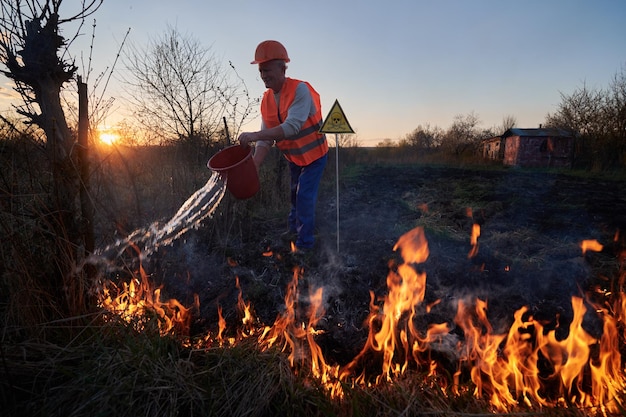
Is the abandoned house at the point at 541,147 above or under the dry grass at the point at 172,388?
above

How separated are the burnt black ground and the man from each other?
77 cm

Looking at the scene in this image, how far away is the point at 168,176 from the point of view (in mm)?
5270

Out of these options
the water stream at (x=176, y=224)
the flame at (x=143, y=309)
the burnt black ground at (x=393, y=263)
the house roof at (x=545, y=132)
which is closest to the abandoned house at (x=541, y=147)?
the house roof at (x=545, y=132)

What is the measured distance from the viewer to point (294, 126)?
147 inches

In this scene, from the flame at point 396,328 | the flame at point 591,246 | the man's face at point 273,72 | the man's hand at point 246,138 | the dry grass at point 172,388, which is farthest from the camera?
the flame at point 591,246

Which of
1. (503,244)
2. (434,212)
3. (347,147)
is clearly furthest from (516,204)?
(347,147)

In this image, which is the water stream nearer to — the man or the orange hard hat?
the man

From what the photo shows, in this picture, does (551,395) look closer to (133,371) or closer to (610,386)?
(610,386)

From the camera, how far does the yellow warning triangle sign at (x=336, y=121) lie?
4.54 metres

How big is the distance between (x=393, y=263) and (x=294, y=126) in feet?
6.56

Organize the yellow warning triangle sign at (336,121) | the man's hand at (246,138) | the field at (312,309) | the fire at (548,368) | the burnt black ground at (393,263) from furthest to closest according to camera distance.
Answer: the yellow warning triangle sign at (336,121) → the man's hand at (246,138) → the burnt black ground at (393,263) → the fire at (548,368) → the field at (312,309)

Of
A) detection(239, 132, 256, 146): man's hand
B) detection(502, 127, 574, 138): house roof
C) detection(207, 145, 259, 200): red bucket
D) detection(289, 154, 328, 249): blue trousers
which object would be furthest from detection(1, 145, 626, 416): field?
detection(502, 127, 574, 138): house roof

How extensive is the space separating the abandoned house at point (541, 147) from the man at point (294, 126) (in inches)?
906

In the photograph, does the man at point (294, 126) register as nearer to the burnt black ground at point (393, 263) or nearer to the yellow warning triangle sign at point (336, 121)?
the yellow warning triangle sign at point (336, 121)
